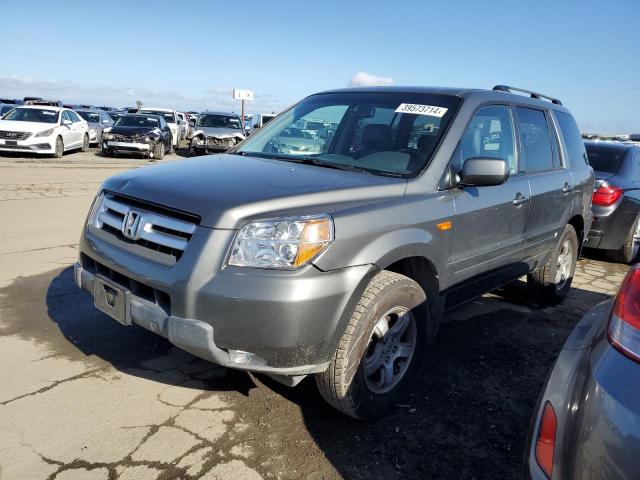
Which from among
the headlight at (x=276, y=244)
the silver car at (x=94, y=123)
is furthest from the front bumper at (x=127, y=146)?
the headlight at (x=276, y=244)

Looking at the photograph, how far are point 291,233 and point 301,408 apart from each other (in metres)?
1.18

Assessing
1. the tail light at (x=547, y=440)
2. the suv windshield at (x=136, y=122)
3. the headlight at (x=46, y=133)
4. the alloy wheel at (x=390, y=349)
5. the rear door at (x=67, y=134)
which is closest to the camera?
the tail light at (x=547, y=440)

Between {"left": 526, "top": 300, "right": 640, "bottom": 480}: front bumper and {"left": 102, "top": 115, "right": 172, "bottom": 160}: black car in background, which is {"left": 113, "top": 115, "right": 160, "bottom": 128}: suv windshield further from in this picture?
{"left": 526, "top": 300, "right": 640, "bottom": 480}: front bumper

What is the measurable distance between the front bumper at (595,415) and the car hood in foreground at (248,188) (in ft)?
4.22

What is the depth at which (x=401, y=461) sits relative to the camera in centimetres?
253

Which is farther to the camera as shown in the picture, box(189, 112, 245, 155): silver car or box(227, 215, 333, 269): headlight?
box(189, 112, 245, 155): silver car

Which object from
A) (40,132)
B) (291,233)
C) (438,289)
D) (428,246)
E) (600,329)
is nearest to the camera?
(600,329)

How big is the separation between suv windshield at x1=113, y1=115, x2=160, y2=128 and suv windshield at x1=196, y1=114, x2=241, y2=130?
6.55 feet

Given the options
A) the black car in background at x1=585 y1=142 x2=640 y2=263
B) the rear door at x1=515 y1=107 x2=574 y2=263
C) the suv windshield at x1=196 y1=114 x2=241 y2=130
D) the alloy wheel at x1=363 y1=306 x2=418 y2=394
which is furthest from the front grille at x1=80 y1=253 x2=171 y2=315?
the suv windshield at x1=196 y1=114 x2=241 y2=130

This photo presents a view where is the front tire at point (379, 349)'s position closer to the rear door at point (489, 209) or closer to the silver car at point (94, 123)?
the rear door at point (489, 209)

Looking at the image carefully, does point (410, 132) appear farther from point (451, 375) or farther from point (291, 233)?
point (451, 375)

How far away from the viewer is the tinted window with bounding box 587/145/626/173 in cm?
661

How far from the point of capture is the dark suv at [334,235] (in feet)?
7.60

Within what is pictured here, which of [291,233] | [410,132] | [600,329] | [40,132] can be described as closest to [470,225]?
[410,132]
